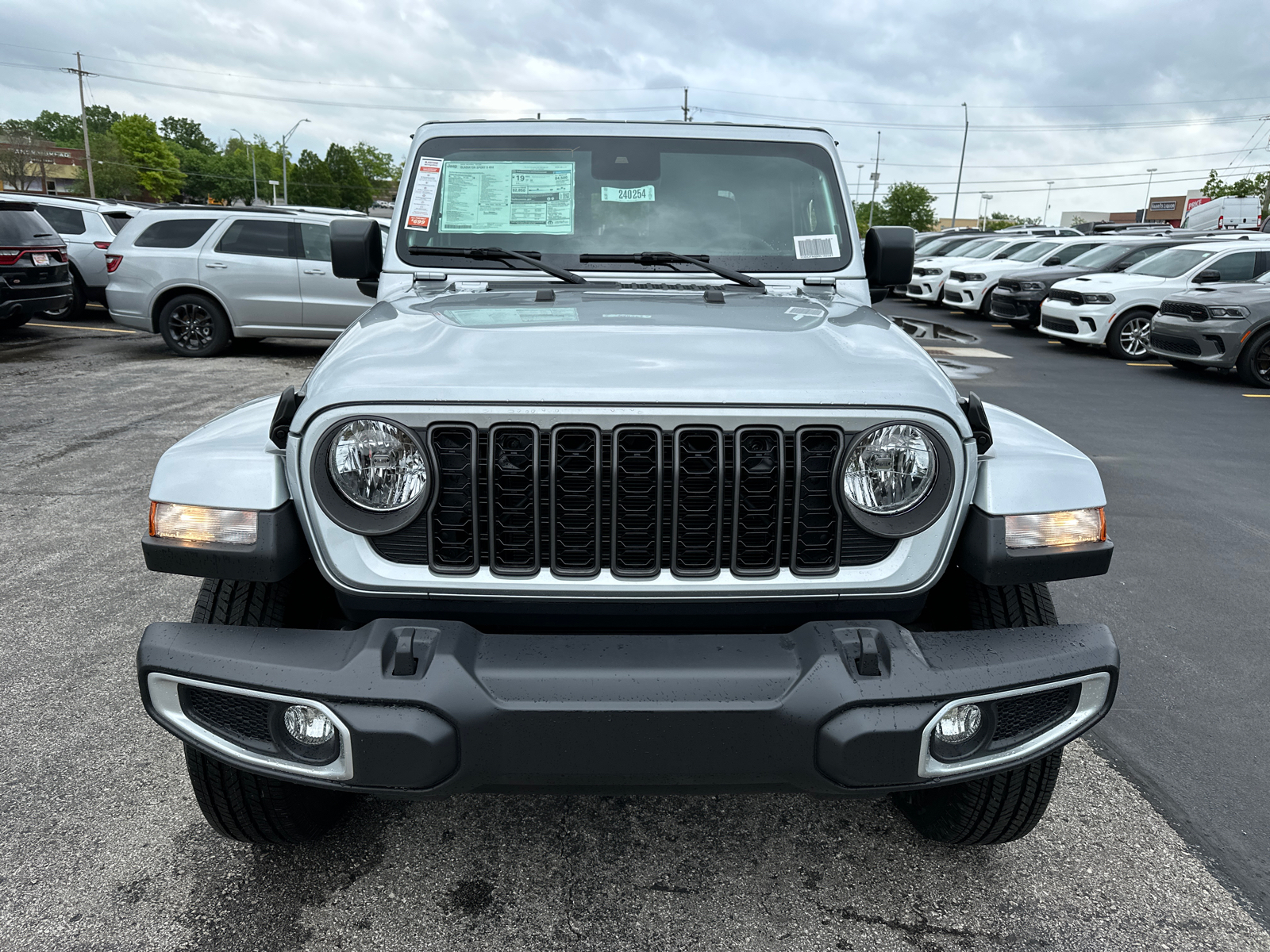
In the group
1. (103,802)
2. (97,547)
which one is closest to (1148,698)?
(103,802)

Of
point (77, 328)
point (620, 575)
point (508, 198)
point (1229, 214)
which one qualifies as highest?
point (1229, 214)

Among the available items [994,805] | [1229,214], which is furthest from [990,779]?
[1229,214]

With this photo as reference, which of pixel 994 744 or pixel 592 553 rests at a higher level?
pixel 592 553

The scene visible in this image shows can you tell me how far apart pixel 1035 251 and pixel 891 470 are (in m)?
19.8

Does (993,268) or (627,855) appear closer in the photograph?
(627,855)

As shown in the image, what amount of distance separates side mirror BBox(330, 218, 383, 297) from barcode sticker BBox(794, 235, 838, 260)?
147 cm

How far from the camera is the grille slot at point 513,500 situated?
186 centimetres

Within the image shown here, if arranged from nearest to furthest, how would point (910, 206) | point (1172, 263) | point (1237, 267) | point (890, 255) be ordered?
point (890, 255)
point (1237, 267)
point (1172, 263)
point (910, 206)

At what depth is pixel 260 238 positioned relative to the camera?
421 inches

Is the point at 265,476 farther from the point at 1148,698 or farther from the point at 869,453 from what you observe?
the point at 1148,698

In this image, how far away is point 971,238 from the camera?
24.5m

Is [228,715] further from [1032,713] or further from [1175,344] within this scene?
[1175,344]

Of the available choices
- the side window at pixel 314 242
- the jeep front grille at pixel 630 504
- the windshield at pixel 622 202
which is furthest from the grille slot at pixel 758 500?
the side window at pixel 314 242

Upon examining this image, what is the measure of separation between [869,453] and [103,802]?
90.7 inches
